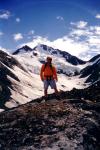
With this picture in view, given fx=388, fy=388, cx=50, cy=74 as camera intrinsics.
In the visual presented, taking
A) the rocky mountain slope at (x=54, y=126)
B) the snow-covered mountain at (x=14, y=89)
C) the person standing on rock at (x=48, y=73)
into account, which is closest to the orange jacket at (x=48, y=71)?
the person standing on rock at (x=48, y=73)

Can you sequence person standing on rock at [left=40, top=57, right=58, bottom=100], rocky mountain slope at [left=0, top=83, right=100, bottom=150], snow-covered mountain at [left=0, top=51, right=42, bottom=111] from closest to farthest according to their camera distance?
rocky mountain slope at [left=0, top=83, right=100, bottom=150], person standing on rock at [left=40, top=57, right=58, bottom=100], snow-covered mountain at [left=0, top=51, right=42, bottom=111]

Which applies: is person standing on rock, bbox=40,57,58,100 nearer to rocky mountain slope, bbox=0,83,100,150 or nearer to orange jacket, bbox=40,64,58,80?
orange jacket, bbox=40,64,58,80

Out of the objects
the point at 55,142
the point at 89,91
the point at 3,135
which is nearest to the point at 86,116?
the point at 55,142

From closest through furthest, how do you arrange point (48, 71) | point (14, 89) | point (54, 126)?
point (54, 126), point (48, 71), point (14, 89)

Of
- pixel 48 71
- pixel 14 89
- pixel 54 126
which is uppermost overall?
pixel 14 89

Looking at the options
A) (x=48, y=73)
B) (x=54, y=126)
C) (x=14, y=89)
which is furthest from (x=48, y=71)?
(x=14, y=89)

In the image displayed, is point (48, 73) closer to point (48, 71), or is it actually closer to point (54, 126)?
point (48, 71)

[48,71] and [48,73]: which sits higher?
[48,71]

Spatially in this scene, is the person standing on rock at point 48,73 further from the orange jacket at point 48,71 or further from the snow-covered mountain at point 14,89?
the snow-covered mountain at point 14,89

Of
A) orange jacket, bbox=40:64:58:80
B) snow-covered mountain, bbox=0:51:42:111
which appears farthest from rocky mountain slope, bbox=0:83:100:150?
snow-covered mountain, bbox=0:51:42:111

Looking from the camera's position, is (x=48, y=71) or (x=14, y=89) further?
(x=14, y=89)

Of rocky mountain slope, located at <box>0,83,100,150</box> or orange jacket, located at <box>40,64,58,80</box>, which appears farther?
orange jacket, located at <box>40,64,58,80</box>

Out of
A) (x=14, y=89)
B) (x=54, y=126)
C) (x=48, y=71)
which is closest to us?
(x=54, y=126)

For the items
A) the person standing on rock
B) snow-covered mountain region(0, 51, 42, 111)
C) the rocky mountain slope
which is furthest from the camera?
snow-covered mountain region(0, 51, 42, 111)
